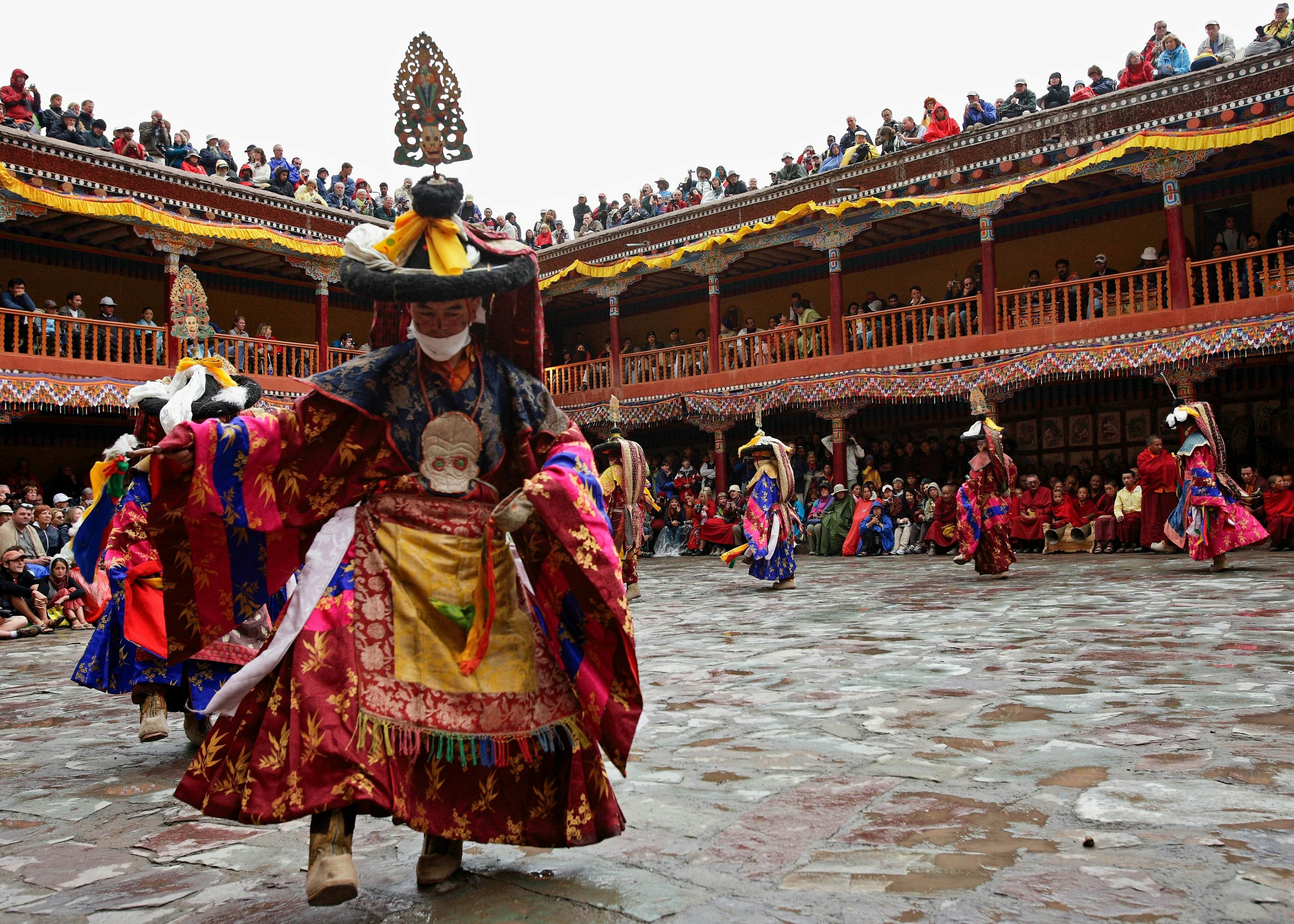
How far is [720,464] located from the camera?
66.0 ft

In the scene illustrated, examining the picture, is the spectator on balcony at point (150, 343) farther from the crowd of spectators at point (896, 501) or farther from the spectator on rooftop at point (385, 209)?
the crowd of spectators at point (896, 501)

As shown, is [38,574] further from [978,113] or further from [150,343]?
[978,113]

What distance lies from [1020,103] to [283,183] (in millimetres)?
13404

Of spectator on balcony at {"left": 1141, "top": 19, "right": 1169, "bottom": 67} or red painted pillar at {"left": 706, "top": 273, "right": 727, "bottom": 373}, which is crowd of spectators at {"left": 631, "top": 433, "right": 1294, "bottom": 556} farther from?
spectator on balcony at {"left": 1141, "top": 19, "right": 1169, "bottom": 67}

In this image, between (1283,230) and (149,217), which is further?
(149,217)

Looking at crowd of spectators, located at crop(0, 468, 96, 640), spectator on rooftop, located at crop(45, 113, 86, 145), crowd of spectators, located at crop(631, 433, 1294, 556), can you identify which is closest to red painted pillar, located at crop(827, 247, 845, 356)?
crowd of spectators, located at crop(631, 433, 1294, 556)

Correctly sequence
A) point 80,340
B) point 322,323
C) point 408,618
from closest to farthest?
1. point 408,618
2. point 80,340
3. point 322,323

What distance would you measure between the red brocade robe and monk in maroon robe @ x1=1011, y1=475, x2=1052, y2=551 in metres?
13.9

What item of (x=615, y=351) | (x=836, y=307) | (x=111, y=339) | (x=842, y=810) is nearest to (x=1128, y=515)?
(x=836, y=307)

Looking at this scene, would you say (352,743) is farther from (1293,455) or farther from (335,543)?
(1293,455)

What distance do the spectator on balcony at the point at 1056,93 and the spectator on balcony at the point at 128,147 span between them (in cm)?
1495

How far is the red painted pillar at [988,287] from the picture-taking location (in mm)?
16688

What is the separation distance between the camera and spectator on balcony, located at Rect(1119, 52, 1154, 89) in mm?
15734

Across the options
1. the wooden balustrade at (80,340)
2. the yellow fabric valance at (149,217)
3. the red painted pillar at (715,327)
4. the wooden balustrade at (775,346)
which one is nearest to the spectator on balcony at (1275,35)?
the wooden balustrade at (775,346)
